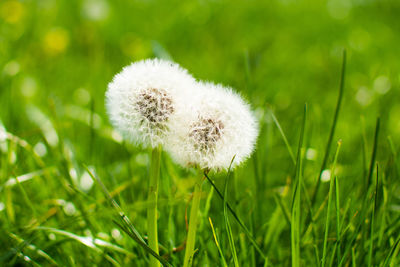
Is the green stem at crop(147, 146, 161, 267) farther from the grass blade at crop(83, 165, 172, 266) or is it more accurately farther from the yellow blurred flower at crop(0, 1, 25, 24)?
the yellow blurred flower at crop(0, 1, 25, 24)

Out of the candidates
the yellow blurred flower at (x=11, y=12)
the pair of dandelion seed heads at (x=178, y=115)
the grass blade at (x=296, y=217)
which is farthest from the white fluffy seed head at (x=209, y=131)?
the yellow blurred flower at (x=11, y=12)

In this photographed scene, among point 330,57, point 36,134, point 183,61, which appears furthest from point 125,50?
point 330,57

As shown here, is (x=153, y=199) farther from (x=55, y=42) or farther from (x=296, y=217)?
(x=55, y=42)

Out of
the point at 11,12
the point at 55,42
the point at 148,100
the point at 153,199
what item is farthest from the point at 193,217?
the point at 11,12

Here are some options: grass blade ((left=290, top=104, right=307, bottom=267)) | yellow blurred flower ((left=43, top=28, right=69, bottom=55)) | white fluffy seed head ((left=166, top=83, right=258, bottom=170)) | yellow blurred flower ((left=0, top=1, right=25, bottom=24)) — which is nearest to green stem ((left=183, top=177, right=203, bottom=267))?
white fluffy seed head ((left=166, top=83, right=258, bottom=170))

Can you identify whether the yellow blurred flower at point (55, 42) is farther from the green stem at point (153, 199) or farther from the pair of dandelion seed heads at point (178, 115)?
the green stem at point (153, 199)

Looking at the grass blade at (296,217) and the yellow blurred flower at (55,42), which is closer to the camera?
the grass blade at (296,217)
